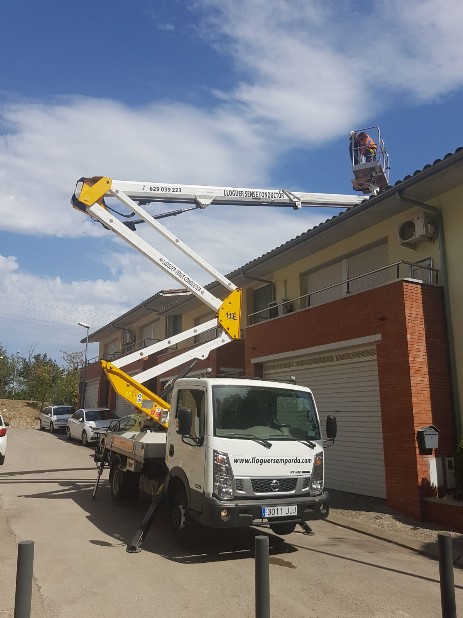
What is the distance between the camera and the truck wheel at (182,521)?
6820mm

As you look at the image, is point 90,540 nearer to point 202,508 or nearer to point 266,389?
point 202,508

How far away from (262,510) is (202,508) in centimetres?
72

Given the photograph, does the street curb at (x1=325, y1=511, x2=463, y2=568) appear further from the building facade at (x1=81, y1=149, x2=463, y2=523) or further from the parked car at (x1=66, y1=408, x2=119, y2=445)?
the parked car at (x1=66, y1=408, x2=119, y2=445)

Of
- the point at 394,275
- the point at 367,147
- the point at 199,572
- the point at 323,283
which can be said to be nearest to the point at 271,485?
the point at 199,572

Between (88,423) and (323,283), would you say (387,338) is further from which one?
(88,423)

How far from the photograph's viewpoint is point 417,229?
10.7 m

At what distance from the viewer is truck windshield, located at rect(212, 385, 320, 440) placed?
22.0ft

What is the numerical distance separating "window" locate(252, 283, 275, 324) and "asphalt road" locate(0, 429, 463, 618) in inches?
349

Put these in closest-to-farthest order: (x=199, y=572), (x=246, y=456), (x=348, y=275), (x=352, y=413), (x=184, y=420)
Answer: (x=199, y=572) → (x=246, y=456) → (x=184, y=420) → (x=352, y=413) → (x=348, y=275)

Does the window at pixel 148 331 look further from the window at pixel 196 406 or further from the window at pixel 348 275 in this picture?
the window at pixel 196 406

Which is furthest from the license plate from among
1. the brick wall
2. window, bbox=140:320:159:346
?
window, bbox=140:320:159:346

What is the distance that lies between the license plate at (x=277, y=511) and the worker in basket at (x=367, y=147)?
15.2m

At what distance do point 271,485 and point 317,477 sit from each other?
77cm

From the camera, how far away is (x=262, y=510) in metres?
6.19
